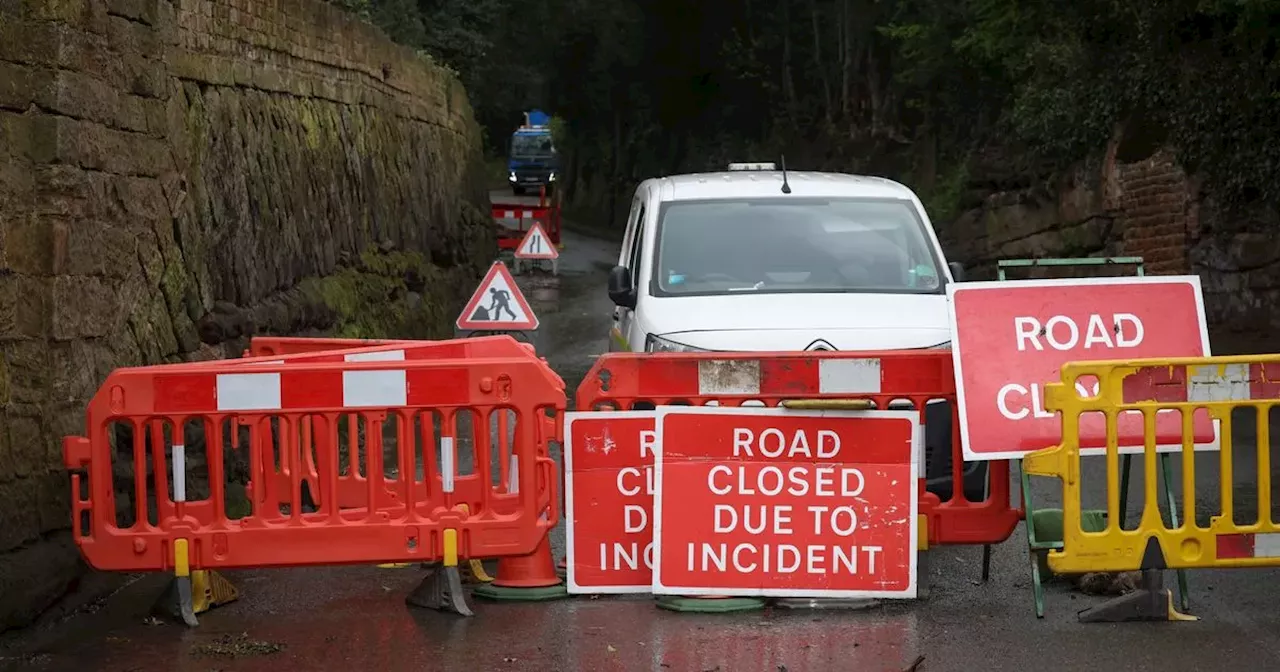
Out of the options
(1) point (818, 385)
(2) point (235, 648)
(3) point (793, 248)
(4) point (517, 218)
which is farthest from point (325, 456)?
(4) point (517, 218)

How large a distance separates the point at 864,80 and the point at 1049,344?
37.1 meters

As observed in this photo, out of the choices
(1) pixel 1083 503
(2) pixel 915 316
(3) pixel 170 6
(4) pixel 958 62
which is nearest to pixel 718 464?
(2) pixel 915 316

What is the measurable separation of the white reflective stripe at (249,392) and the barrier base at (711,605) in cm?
179

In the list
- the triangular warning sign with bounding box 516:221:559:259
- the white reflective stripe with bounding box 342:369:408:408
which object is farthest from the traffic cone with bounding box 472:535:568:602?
the triangular warning sign with bounding box 516:221:559:259

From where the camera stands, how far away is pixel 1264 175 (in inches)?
709

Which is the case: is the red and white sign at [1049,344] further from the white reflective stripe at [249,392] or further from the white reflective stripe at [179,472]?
the white reflective stripe at [179,472]

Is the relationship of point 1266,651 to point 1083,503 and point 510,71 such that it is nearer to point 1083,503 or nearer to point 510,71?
point 1083,503

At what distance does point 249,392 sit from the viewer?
7473mm

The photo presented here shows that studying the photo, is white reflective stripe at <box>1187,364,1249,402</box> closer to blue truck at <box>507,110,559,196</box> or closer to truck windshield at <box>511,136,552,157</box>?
blue truck at <box>507,110,559,196</box>

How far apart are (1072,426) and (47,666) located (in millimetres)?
3953

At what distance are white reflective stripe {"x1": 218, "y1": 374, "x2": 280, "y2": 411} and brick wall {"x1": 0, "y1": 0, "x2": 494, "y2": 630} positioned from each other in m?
0.81

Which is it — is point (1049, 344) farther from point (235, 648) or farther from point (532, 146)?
point (532, 146)

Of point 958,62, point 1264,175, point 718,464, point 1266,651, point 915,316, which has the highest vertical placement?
point 958,62

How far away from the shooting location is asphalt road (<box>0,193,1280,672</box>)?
6.75 meters
